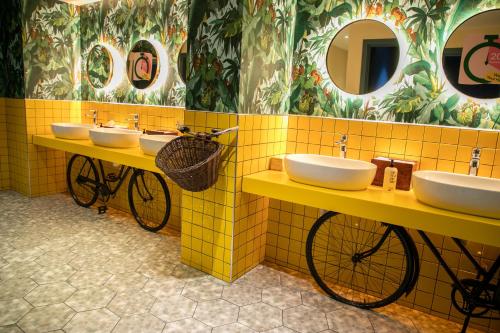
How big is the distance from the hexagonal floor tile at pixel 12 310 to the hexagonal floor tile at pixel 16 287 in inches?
2.7

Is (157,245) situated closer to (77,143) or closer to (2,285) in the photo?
(2,285)

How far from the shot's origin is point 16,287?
8.05 feet

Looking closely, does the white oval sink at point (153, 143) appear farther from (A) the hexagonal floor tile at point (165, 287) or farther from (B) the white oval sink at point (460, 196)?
(B) the white oval sink at point (460, 196)

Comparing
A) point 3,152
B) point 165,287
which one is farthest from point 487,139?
point 3,152

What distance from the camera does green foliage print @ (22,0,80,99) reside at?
167 inches

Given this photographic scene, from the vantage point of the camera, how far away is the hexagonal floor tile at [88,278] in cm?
255

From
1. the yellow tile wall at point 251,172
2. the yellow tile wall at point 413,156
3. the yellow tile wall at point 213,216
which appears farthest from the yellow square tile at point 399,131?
the yellow tile wall at point 213,216

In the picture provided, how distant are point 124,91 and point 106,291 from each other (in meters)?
2.55

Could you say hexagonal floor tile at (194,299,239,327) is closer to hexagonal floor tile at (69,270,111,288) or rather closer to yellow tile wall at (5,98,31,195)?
hexagonal floor tile at (69,270,111,288)

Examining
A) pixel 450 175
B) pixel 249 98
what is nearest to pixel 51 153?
pixel 249 98

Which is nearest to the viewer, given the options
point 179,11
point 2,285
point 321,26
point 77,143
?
point 2,285

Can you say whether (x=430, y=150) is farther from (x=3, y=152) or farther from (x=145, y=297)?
(x=3, y=152)

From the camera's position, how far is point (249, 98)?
8.44ft

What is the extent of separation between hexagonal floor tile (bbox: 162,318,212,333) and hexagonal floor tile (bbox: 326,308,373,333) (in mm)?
815
